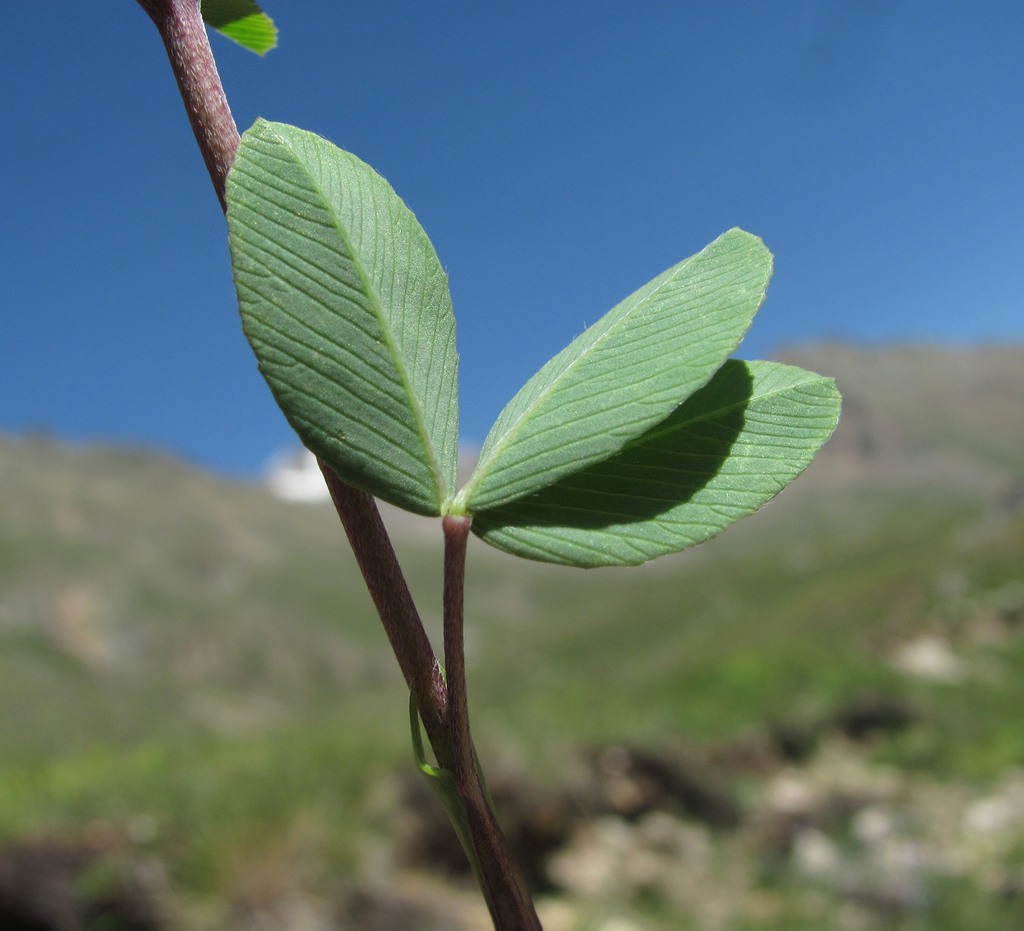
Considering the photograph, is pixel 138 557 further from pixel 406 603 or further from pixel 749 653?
pixel 406 603

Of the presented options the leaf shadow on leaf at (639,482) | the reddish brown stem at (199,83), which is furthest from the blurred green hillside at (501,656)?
the reddish brown stem at (199,83)

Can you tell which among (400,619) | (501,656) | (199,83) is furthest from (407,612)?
(501,656)

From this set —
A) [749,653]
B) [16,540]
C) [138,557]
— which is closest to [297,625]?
[138,557]

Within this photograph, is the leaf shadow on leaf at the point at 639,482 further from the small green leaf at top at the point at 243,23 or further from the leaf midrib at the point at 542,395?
the small green leaf at top at the point at 243,23

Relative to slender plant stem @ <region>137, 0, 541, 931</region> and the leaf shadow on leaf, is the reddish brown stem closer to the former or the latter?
slender plant stem @ <region>137, 0, 541, 931</region>

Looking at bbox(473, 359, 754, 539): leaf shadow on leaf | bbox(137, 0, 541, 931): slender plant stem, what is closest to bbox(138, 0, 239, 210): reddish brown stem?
bbox(137, 0, 541, 931): slender plant stem

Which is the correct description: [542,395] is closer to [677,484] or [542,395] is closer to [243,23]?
[677,484]
